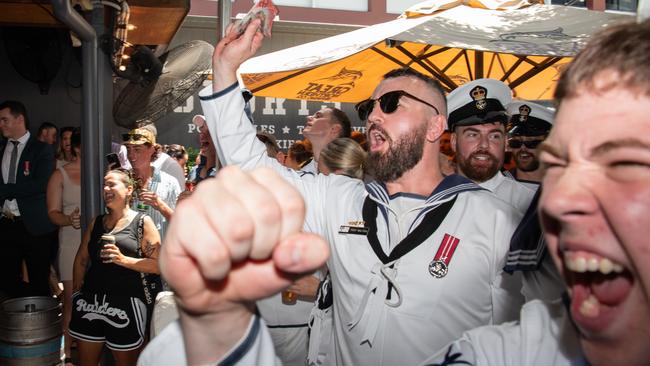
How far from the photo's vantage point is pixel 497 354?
1285 mm

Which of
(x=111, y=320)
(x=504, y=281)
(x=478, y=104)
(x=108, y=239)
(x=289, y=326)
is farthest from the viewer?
(x=111, y=320)

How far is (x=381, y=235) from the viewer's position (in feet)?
8.16

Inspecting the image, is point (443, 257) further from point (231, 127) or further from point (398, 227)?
point (231, 127)

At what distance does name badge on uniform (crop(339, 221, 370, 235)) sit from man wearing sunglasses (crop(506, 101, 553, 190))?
2.16 meters

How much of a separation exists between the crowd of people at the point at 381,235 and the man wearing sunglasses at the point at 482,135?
0.04 feet

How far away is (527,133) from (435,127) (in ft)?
5.95

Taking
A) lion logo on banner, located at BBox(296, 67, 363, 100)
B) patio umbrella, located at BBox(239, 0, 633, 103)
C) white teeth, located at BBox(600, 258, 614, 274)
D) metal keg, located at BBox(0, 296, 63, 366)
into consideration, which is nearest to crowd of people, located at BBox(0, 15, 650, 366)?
white teeth, located at BBox(600, 258, 614, 274)

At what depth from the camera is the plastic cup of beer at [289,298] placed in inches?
128

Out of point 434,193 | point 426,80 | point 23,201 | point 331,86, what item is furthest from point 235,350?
point 331,86

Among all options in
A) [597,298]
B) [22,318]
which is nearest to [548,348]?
[597,298]

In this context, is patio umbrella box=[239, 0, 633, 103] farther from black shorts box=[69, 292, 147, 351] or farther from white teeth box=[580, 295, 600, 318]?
white teeth box=[580, 295, 600, 318]

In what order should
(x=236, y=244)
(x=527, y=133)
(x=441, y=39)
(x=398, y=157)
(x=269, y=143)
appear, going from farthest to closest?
1. (x=269, y=143)
2. (x=441, y=39)
3. (x=527, y=133)
4. (x=398, y=157)
5. (x=236, y=244)

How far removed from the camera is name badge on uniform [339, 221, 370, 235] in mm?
2504

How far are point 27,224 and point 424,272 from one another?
201 inches
